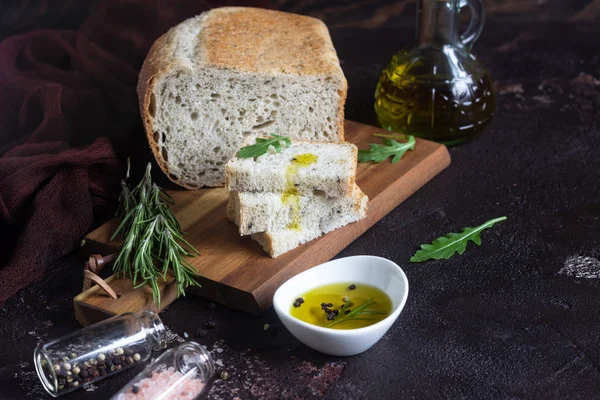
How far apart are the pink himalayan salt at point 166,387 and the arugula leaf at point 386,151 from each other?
175 cm

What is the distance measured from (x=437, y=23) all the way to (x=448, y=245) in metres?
1.34

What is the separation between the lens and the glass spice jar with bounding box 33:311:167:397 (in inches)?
118

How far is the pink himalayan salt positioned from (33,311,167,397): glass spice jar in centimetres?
19

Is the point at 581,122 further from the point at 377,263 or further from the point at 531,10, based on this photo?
the point at 377,263

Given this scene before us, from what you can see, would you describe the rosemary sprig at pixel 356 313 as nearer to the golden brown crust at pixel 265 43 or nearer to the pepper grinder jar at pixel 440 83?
the golden brown crust at pixel 265 43

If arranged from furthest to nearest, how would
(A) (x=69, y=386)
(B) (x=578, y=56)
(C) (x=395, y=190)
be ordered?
(B) (x=578, y=56), (C) (x=395, y=190), (A) (x=69, y=386)

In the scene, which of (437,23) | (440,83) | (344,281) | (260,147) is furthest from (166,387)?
(437,23)

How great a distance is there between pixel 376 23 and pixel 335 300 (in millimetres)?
3103

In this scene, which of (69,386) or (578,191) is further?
(578,191)

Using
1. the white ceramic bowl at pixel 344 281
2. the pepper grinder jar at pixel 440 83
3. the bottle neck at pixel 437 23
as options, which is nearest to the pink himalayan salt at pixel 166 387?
the white ceramic bowl at pixel 344 281

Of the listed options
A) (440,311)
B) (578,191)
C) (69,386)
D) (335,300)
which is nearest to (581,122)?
(578,191)

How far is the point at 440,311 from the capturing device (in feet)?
11.1

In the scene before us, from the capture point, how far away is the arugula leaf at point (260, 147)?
12.2 feet

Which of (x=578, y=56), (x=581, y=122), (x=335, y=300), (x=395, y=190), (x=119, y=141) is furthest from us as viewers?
(x=578, y=56)
